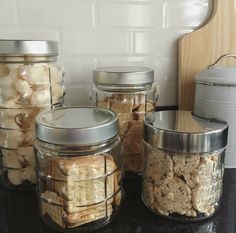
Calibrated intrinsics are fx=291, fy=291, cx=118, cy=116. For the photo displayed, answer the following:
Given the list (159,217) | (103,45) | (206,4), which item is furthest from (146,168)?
(206,4)

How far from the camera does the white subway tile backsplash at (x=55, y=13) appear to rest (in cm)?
62

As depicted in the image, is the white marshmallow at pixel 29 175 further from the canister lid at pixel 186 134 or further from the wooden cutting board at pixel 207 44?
the wooden cutting board at pixel 207 44

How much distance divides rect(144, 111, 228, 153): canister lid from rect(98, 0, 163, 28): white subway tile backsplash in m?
0.30

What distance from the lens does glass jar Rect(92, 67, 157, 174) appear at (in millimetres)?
552

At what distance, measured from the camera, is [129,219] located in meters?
0.48

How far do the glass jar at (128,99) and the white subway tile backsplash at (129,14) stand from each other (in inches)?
6.7

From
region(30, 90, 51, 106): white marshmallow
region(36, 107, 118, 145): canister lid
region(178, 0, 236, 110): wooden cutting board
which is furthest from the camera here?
region(178, 0, 236, 110): wooden cutting board

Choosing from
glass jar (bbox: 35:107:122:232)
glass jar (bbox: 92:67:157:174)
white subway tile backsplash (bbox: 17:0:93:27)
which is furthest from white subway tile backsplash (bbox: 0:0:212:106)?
glass jar (bbox: 35:107:122:232)

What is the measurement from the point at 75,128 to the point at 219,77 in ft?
1.13

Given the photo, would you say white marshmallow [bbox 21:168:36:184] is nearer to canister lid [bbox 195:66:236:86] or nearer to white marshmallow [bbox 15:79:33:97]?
white marshmallow [bbox 15:79:33:97]

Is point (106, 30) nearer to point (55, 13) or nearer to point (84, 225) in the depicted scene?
point (55, 13)

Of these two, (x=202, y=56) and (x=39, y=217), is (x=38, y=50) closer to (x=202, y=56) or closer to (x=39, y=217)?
(x=39, y=217)

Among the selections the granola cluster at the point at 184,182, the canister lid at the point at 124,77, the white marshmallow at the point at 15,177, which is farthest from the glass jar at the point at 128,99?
the white marshmallow at the point at 15,177

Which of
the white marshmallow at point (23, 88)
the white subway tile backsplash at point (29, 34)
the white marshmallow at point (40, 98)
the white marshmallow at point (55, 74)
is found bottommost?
the white marshmallow at point (40, 98)
